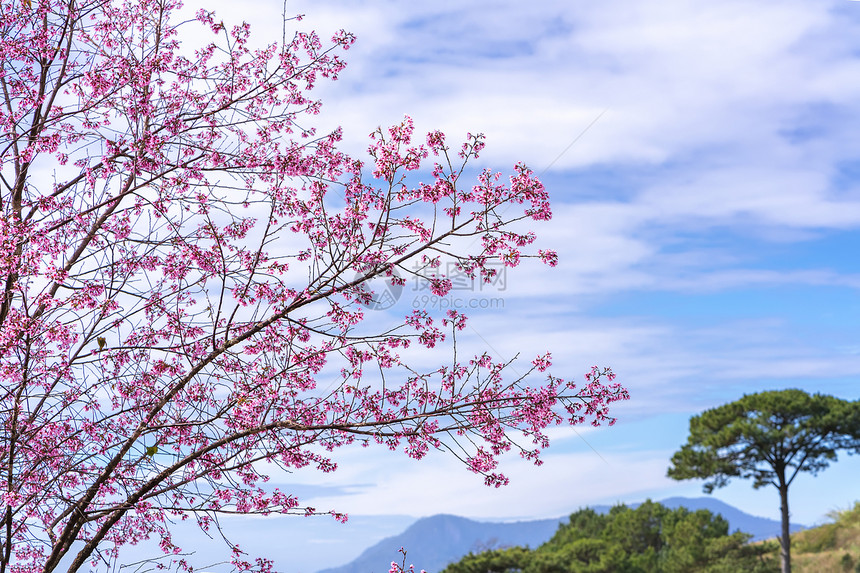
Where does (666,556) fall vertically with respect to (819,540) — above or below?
below

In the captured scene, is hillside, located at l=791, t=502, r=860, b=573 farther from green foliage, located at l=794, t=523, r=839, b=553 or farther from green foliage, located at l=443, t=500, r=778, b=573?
green foliage, located at l=443, t=500, r=778, b=573

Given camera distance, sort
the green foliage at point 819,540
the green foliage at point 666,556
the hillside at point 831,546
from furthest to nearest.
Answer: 1. the green foliage at point 819,540
2. the green foliage at point 666,556
3. the hillside at point 831,546

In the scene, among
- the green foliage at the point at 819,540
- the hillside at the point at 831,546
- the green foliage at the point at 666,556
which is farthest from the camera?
the green foliage at the point at 819,540

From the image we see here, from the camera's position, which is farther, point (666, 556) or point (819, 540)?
point (819, 540)

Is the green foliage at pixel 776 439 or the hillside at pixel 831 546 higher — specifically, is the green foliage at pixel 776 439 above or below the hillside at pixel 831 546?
above

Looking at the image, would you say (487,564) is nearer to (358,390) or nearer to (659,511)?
(659,511)

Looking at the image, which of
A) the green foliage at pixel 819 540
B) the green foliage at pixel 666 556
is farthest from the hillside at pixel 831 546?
the green foliage at pixel 666 556

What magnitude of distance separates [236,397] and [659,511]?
30.0 meters

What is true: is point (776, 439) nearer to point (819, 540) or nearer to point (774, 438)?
point (774, 438)

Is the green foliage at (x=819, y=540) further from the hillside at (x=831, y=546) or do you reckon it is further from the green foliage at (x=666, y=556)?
the green foliage at (x=666, y=556)

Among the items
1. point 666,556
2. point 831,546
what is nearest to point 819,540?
point 831,546

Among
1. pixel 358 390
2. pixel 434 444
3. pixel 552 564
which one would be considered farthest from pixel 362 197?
pixel 552 564

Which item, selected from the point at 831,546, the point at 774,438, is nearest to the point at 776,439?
the point at 774,438

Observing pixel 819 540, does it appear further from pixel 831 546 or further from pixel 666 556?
pixel 666 556
